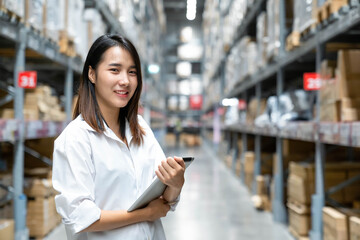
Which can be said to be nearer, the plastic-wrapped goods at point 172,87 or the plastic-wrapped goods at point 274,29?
the plastic-wrapped goods at point 274,29

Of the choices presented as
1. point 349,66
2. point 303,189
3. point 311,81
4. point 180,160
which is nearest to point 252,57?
point 311,81

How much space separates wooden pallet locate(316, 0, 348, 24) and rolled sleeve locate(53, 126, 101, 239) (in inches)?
Answer: 90.7

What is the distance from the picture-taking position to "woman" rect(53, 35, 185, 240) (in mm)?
1235

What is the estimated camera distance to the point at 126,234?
51.9 inches

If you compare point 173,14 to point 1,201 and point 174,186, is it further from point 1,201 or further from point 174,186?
point 174,186

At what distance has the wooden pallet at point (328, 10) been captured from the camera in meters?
2.89

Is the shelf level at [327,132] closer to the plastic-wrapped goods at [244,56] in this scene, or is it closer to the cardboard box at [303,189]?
the cardboard box at [303,189]

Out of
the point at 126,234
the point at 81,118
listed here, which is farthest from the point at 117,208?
the point at 81,118

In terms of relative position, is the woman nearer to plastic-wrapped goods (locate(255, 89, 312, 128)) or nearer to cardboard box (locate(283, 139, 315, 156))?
plastic-wrapped goods (locate(255, 89, 312, 128))

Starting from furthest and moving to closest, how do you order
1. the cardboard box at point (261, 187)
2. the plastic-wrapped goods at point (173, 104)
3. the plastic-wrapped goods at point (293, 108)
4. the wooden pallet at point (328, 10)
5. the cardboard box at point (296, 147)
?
the plastic-wrapped goods at point (173, 104) < the cardboard box at point (261, 187) < the cardboard box at point (296, 147) < the plastic-wrapped goods at point (293, 108) < the wooden pallet at point (328, 10)

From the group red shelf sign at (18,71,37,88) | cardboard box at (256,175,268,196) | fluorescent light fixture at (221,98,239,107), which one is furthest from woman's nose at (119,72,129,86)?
fluorescent light fixture at (221,98,239,107)

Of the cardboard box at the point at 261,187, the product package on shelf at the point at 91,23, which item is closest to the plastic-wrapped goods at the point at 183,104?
the cardboard box at the point at 261,187

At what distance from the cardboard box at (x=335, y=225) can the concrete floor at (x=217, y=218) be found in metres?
1.07

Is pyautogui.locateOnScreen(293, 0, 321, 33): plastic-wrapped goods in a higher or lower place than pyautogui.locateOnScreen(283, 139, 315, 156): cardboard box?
higher
